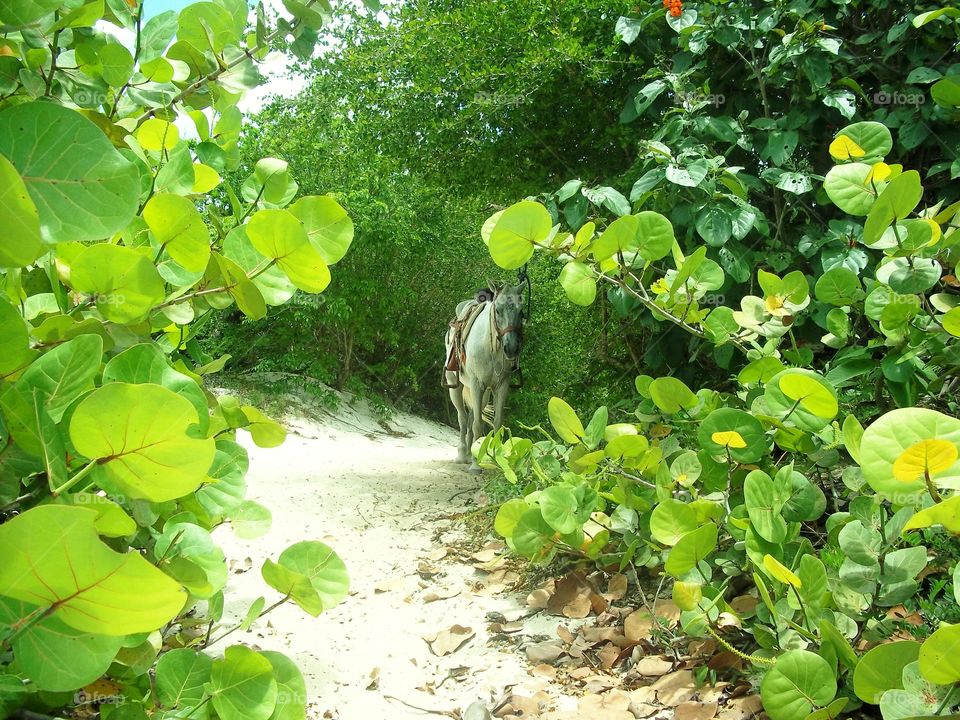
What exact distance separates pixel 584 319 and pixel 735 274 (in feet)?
8.07

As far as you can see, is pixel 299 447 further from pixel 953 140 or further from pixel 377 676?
pixel 953 140

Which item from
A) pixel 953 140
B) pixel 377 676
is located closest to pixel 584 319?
pixel 953 140

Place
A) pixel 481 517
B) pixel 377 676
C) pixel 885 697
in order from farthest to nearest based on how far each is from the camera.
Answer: pixel 481 517 → pixel 377 676 → pixel 885 697

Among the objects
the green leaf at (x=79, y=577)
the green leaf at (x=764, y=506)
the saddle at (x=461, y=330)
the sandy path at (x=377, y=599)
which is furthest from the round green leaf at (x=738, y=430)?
the saddle at (x=461, y=330)

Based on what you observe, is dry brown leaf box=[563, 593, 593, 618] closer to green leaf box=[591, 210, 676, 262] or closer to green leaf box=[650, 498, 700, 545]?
green leaf box=[650, 498, 700, 545]

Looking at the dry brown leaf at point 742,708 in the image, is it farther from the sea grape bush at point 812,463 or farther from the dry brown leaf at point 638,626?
the dry brown leaf at point 638,626

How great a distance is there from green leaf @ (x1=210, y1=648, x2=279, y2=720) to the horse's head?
4.81 m

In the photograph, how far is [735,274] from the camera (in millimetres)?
2508

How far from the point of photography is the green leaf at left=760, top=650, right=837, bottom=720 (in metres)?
1.14

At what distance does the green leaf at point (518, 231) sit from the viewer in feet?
3.22

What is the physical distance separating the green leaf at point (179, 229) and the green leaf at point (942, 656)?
0.87 meters

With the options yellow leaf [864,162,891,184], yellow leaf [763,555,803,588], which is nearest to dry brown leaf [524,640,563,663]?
yellow leaf [763,555,803,588]

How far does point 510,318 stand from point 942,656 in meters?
4.82

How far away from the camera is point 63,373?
0.48 meters
